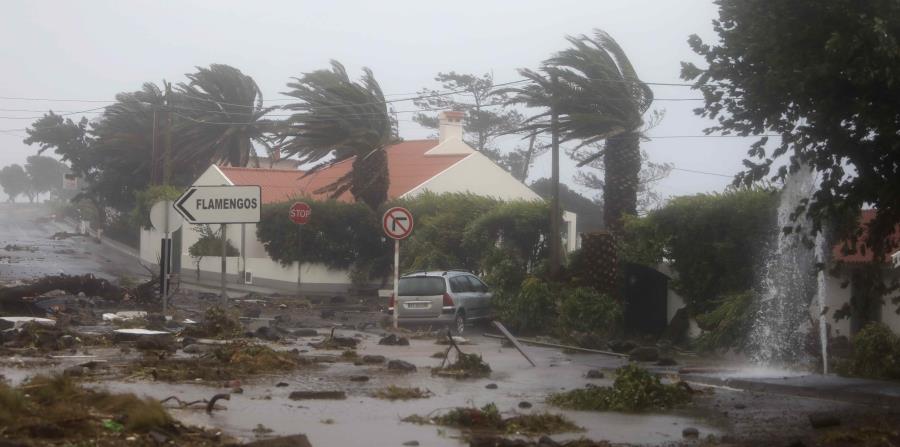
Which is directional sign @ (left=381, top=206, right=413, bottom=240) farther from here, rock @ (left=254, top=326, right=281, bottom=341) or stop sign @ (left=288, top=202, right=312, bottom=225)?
stop sign @ (left=288, top=202, right=312, bottom=225)

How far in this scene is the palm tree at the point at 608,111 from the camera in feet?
86.7

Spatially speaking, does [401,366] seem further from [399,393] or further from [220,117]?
[220,117]

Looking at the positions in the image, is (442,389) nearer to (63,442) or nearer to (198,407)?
(198,407)

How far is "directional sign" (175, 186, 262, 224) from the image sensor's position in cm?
2028

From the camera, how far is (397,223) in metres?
23.7

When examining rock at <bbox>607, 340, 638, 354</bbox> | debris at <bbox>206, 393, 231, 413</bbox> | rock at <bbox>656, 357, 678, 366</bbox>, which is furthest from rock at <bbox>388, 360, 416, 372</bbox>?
rock at <bbox>607, 340, 638, 354</bbox>

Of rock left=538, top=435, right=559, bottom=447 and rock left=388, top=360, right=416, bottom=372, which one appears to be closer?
rock left=538, top=435, right=559, bottom=447

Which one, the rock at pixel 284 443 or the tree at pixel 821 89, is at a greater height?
the tree at pixel 821 89

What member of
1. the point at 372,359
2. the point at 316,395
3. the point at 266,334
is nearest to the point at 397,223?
the point at 266,334

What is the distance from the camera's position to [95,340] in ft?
Result: 58.3

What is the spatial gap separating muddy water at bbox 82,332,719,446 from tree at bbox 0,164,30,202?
18623 centimetres

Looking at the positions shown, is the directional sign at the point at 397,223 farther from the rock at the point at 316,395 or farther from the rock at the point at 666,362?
the rock at the point at 316,395

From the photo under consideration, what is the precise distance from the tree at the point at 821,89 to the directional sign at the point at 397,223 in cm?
1101

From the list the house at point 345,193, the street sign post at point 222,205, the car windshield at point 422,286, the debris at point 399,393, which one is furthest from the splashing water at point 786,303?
the house at point 345,193
